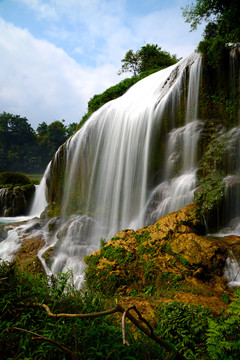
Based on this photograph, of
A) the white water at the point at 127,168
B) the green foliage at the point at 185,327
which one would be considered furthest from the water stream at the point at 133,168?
the green foliage at the point at 185,327

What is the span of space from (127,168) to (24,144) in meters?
50.3

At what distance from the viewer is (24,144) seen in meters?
51.2

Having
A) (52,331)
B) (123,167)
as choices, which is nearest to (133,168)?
(123,167)

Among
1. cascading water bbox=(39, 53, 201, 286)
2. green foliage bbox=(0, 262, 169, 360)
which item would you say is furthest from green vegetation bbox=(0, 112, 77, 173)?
green foliage bbox=(0, 262, 169, 360)

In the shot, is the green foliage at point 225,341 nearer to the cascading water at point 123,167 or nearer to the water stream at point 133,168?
the cascading water at point 123,167

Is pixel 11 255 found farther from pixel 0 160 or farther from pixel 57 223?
pixel 0 160

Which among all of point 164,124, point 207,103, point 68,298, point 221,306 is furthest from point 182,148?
point 68,298

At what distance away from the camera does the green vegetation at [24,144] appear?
4709cm

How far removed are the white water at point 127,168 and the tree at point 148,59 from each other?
44.8ft

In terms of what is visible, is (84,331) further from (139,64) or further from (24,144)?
(24,144)

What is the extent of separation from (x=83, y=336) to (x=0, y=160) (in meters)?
52.1

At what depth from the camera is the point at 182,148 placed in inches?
312

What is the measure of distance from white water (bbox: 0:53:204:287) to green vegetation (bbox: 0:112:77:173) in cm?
4235

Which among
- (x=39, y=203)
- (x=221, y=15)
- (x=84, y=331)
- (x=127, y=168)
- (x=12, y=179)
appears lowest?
(x=39, y=203)
